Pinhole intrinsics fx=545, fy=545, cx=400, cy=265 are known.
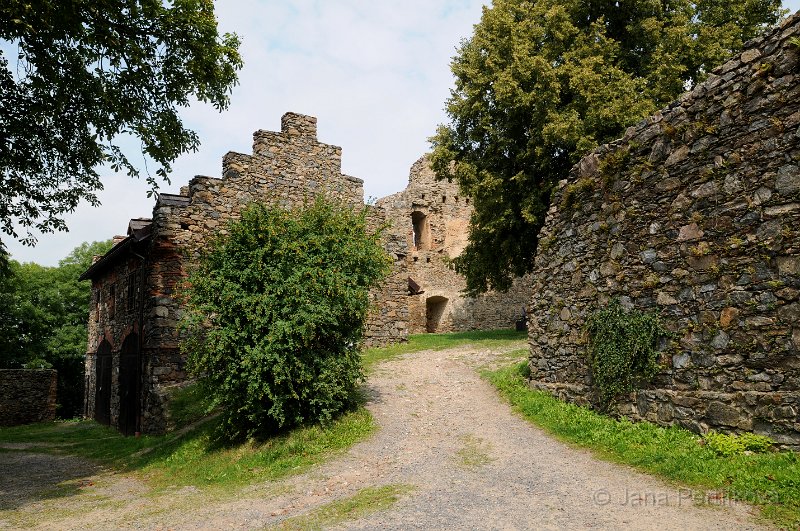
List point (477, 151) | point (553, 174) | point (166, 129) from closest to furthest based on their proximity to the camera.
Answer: point (166, 129)
point (553, 174)
point (477, 151)

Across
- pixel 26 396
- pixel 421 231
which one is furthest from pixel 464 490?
pixel 26 396

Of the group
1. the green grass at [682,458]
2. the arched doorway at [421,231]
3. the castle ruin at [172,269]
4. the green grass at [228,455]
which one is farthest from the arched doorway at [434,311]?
the green grass at [682,458]

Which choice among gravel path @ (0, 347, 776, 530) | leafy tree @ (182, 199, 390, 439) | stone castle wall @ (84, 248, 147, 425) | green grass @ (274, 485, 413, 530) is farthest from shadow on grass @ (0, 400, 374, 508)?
stone castle wall @ (84, 248, 147, 425)

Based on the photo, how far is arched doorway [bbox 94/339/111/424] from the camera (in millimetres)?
19250

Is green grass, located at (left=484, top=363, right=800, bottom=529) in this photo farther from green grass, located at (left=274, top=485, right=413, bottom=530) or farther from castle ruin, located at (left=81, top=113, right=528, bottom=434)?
castle ruin, located at (left=81, top=113, right=528, bottom=434)

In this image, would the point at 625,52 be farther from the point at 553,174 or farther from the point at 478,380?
the point at 478,380

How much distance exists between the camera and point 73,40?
917cm

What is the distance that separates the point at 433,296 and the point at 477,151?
1102 cm

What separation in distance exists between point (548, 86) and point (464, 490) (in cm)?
1314

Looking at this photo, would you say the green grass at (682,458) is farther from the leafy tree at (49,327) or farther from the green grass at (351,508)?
the leafy tree at (49,327)

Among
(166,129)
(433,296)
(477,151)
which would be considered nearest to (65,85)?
(166,129)

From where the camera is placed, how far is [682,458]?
20.6ft

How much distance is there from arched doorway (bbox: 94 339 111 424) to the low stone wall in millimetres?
4319

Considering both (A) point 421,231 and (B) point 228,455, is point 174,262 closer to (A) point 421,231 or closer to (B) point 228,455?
(B) point 228,455
